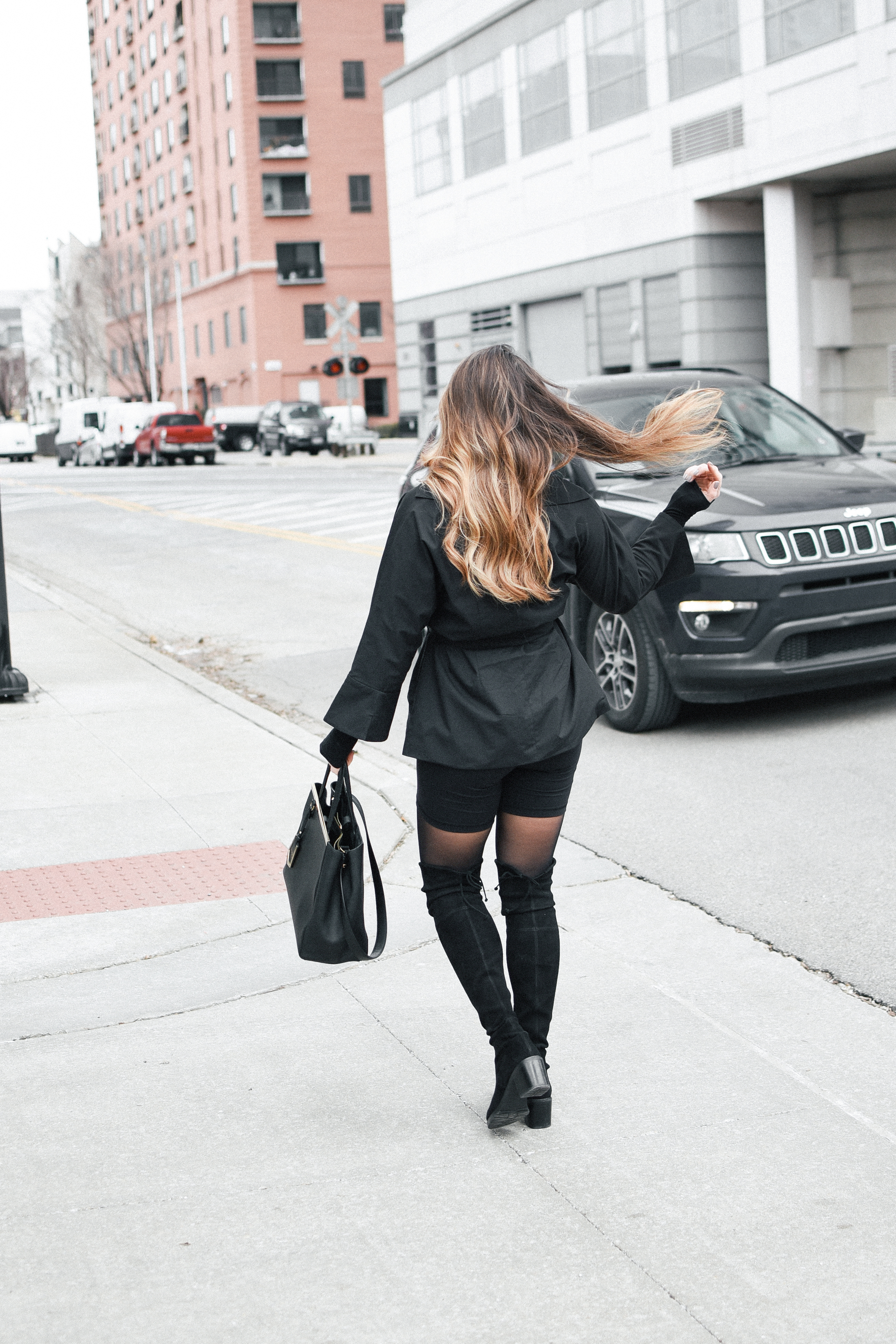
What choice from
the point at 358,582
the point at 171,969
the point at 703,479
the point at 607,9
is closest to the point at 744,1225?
the point at 703,479

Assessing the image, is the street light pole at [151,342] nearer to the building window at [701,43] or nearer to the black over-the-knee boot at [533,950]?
the building window at [701,43]

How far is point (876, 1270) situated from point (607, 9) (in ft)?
117

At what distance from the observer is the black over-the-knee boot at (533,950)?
3607 mm

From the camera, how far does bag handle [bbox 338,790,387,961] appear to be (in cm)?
353

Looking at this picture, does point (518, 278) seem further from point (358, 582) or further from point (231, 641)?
point (231, 641)

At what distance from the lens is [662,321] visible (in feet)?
115

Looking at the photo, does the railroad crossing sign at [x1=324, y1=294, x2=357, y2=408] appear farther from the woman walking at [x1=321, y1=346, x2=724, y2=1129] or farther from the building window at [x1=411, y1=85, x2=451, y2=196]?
the woman walking at [x1=321, y1=346, x2=724, y2=1129]

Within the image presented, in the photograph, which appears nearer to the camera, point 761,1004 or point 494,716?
point 494,716

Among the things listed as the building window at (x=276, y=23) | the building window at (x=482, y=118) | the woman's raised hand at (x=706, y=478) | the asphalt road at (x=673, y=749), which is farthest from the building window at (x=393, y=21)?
the woman's raised hand at (x=706, y=478)

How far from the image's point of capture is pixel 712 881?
217 inches

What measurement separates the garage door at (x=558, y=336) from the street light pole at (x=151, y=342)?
38758 mm

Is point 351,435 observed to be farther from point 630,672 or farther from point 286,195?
point 630,672

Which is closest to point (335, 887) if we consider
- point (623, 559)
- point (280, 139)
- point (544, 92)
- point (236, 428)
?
point (623, 559)

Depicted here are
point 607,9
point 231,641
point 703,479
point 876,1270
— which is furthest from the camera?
point 607,9
